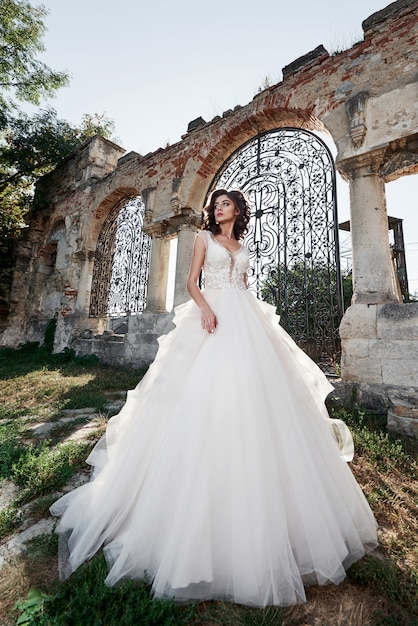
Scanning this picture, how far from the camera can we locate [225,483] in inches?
49.1

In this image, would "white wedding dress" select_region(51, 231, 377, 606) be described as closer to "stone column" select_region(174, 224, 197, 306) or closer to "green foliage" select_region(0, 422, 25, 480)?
"green foliage" select_region(0, 422, 25, 480)

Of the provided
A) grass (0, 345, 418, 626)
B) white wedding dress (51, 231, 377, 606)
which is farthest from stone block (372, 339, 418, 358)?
white wedding dress (51, 231, 377, 606)

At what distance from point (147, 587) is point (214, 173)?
22.1 ft

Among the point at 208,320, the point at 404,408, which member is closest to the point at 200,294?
the point at 208,320

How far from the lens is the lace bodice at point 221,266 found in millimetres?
2000

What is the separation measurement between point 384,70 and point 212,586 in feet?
19.4

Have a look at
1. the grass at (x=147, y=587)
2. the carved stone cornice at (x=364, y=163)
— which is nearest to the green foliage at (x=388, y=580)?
the grass at (x=147, y=587)

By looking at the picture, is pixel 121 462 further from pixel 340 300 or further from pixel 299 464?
pixel 340 300

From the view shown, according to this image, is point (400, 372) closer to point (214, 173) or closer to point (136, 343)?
point (136, 343)

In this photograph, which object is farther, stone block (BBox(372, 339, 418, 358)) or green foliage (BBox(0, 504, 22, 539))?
stone block (BBox(372, 339, 418, 358))

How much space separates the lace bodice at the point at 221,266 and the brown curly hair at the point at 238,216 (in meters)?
0.23

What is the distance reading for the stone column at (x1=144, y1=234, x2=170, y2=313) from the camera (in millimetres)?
6812

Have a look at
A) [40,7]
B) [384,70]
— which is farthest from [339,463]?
[40,7]

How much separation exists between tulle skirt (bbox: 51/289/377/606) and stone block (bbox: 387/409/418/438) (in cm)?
186
